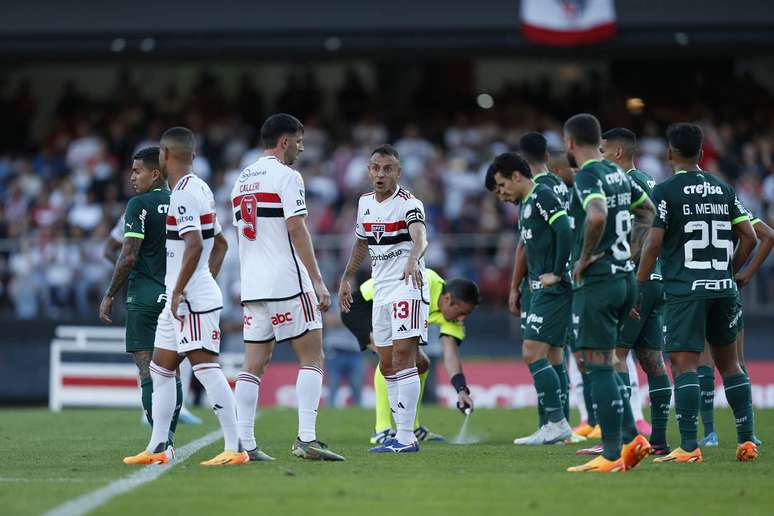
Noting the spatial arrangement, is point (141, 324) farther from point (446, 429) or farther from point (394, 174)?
point (446, 429)

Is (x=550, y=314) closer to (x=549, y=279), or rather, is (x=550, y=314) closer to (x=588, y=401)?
(x=549, y=279)

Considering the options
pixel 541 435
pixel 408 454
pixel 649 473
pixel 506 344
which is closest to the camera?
pixel 649 473

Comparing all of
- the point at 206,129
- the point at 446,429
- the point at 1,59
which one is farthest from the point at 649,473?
the point at 1,59

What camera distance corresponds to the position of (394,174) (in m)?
10.4

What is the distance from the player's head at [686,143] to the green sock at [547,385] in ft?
8.24

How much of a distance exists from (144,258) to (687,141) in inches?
174

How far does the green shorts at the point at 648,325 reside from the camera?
10211 millimetres

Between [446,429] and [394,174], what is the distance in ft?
13.8

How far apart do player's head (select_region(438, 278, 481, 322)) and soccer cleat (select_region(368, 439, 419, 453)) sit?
205cm

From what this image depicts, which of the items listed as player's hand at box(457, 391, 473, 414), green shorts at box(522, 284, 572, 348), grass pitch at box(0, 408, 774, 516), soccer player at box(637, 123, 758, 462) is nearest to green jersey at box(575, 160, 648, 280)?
soccer player at box(637, 123, 758, 462)

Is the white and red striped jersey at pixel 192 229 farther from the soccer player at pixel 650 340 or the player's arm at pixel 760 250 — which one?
the player's arm at pixel 760 250

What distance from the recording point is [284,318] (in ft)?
30.3

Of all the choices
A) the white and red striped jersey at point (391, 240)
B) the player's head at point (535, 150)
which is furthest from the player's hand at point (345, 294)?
the player's head at point (535, 150)

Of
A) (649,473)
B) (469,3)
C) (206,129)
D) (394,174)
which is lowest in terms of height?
(649,473)
